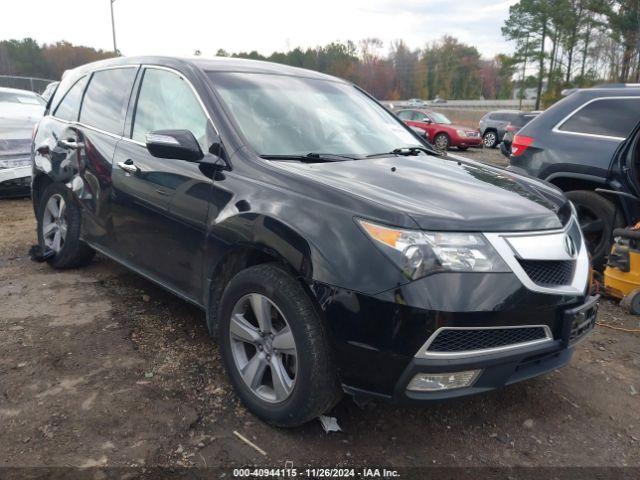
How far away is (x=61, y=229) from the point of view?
4570mm

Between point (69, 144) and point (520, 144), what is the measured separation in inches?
168

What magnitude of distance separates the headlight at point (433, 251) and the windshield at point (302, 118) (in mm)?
967

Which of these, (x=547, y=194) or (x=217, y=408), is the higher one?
(x=547, y=194)

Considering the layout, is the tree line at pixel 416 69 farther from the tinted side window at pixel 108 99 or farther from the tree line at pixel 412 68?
the tinted side window at pixel 108 99

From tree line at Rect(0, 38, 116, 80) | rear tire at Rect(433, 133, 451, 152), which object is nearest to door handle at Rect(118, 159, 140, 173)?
rear tire at Rect(433, 133, 451, 152)

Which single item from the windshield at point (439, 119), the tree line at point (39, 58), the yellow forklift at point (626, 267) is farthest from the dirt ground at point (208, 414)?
the tree line at point (39, 58)

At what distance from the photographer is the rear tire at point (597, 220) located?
4.79m

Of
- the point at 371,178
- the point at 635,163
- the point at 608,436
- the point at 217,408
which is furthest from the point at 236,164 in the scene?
the point at 635,163

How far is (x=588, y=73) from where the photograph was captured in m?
45.6

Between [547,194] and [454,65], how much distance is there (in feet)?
322

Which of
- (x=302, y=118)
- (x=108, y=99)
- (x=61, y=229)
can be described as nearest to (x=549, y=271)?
(x=302, y=118)

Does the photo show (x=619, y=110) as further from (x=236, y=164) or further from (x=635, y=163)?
(x=236, y=164)

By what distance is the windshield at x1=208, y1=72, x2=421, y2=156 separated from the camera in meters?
2.96

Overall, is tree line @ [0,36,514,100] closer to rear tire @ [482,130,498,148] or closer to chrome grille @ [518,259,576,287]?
rear tire @ [482,130,498,148]
